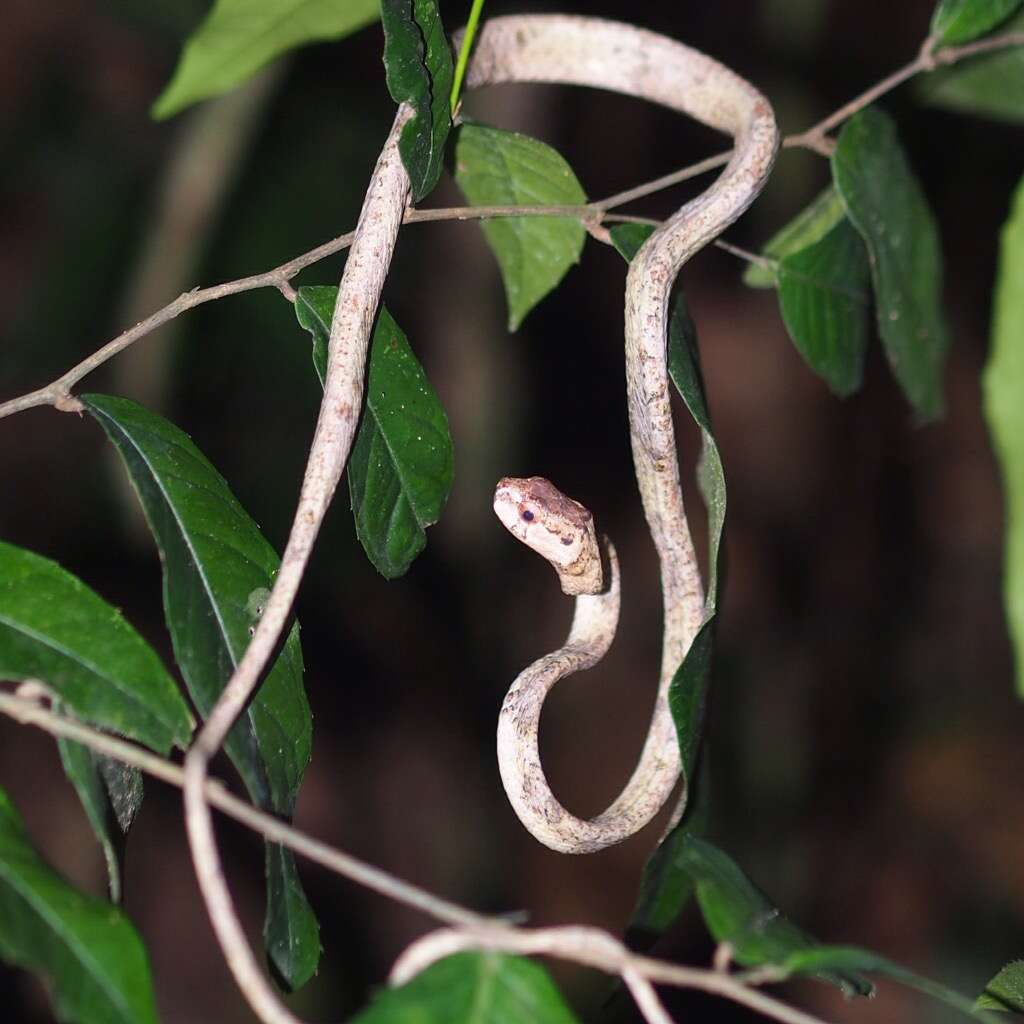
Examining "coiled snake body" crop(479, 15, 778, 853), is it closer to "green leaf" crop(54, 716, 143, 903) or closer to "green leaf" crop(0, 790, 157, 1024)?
"green leaf" crop(54, 716, 143, 903)

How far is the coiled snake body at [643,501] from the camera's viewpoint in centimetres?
145

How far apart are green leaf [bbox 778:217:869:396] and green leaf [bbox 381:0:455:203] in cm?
55

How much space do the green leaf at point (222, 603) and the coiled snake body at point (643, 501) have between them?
0.33 m

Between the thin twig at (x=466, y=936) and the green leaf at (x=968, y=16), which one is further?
the green leaf at (x=968, y=16)

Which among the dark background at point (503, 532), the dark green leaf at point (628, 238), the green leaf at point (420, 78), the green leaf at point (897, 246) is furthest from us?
the dark background at point (503, 532)

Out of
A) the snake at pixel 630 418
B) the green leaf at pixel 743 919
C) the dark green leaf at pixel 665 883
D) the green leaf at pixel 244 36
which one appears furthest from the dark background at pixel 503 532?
the green leaf at pixel 743 919

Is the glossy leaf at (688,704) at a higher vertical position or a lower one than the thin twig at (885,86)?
lower

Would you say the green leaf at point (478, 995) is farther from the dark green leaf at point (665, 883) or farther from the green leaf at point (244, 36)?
the green leaf at point (244, 36)

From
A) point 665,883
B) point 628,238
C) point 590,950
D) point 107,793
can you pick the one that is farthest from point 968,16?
point 107,793

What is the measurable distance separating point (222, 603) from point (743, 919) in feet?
1.93

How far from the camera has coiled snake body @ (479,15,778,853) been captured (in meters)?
1.45

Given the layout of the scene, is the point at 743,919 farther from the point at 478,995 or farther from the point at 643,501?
the point at 643,501

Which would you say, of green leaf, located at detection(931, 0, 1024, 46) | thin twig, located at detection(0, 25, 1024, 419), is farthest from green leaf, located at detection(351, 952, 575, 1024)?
green leaf, located at detection(931, 0, 1024, 46)

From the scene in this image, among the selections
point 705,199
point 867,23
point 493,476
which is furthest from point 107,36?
point 705,199
